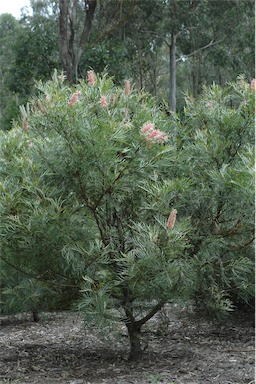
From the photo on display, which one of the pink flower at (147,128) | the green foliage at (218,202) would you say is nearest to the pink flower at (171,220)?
the green foliage at (218,202)

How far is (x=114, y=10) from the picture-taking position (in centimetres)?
1688

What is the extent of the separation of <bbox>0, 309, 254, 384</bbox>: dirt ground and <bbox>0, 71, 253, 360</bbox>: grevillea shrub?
1.61ft

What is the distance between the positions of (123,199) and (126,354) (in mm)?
1656

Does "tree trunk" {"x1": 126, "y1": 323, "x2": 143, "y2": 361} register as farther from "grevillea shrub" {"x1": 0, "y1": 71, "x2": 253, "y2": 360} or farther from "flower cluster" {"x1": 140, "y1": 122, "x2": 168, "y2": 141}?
"flower cluster" {"x1": 140, "y1": 122, "x2": 168, "y2": 141}

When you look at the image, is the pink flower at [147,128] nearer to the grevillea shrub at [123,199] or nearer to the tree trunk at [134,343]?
the grevillea shrub at [123,199]

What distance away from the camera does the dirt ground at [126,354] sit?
463 centimetres

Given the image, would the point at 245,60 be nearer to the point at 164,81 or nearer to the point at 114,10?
the point at 114,10

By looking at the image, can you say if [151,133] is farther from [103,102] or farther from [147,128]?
[103,102]

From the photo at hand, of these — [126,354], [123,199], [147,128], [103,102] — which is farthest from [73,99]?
[126,354]

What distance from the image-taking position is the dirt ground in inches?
182

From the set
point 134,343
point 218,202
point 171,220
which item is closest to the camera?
point 171,220

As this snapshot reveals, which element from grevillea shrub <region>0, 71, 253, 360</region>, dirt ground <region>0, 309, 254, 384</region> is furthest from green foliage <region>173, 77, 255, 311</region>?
dirt ground <region>0, 309, 254, 384</region>

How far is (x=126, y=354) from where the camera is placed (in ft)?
17.8

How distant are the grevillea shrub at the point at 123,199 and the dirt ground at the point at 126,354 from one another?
1.61 ft
